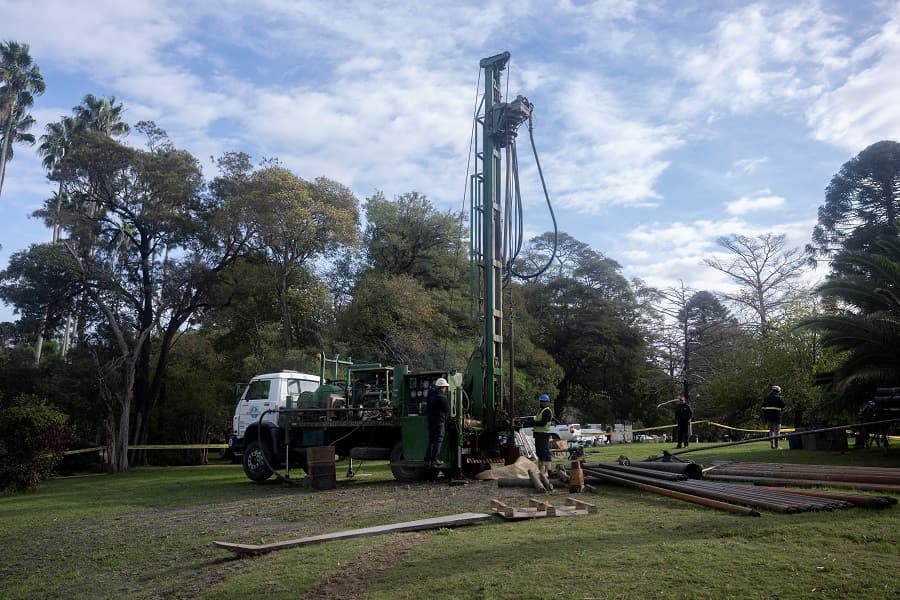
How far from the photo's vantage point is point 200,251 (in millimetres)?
32719

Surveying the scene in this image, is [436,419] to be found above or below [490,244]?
below

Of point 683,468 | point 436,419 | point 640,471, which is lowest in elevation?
point 640,471

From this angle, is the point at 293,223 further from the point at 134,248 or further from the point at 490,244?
the point at 490,244

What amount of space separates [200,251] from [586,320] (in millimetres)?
25768

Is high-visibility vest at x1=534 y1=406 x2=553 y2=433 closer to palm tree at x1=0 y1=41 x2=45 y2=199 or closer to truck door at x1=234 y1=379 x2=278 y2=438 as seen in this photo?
truck door at x1=234 y1=379 x2=278 y2=438

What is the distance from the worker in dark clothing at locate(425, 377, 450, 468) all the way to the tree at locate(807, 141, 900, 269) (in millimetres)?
30182

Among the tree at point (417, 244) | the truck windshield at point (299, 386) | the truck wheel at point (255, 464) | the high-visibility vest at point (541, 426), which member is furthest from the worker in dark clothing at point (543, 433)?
the tree at point (417, 244)

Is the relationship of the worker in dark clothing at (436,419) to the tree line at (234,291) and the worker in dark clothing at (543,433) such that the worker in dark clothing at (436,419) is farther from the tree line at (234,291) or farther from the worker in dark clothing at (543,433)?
the tree line at (234,291)

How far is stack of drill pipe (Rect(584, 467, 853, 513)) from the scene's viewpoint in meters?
7.80

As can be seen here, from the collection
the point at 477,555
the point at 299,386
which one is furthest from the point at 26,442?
the point at 477,555

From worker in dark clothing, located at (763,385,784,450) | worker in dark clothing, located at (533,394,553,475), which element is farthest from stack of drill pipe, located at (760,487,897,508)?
worker in dark clothing, located at (763,385,784,450)

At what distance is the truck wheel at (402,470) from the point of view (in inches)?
587

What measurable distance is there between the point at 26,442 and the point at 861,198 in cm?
3944

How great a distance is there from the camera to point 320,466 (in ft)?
47.7
